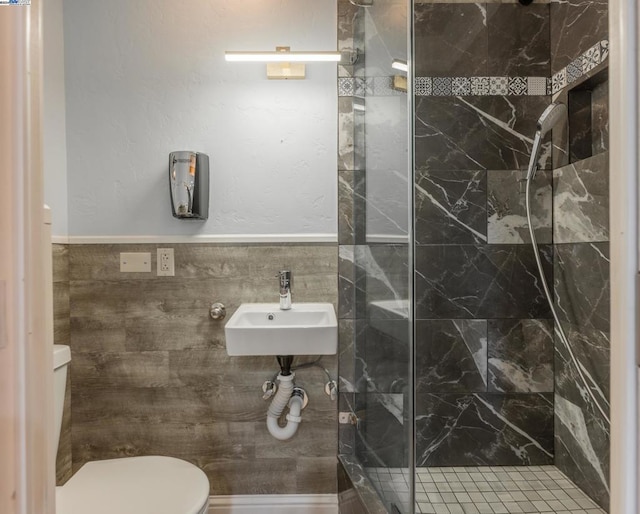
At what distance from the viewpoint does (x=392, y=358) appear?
1.32 m

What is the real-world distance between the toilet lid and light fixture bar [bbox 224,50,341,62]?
5.15 ft

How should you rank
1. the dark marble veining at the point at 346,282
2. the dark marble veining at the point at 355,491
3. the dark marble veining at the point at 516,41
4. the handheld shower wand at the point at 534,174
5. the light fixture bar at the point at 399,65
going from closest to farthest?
the light fixture bar at the point at 399,65
the dark marble veining at the point at 355,491
the handheld shower wand at the point at 534,174
the dark marble veining at the point at 516,41
the dark marble veining at the point at 346,282

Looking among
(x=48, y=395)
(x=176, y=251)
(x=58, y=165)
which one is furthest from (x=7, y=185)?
(x=58, y=165)

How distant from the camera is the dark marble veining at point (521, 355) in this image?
66.7 inches

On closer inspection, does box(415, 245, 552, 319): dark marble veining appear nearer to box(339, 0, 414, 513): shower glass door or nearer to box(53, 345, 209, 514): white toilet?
box(339, 0, 414, 513): shower glass door

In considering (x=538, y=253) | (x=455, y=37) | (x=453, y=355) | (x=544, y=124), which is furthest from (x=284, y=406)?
(x=455, y=37)

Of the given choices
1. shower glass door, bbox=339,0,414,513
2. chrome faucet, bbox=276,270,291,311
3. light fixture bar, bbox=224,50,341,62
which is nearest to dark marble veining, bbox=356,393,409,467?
shower glass door, bbox=339,0,414,513

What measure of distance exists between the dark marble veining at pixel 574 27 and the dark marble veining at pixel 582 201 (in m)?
0.42

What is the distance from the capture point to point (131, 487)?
1316 mm

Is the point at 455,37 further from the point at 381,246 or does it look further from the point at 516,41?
the point at 381,246

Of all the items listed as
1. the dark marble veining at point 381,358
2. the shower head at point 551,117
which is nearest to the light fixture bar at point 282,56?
the shower head at point 551,117

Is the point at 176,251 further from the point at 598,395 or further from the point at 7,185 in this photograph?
the point at 598,395

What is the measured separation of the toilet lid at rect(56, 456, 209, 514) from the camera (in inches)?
47.7

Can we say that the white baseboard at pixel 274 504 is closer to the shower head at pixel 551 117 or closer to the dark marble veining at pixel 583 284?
the dark marble veining at pixel 583 284
